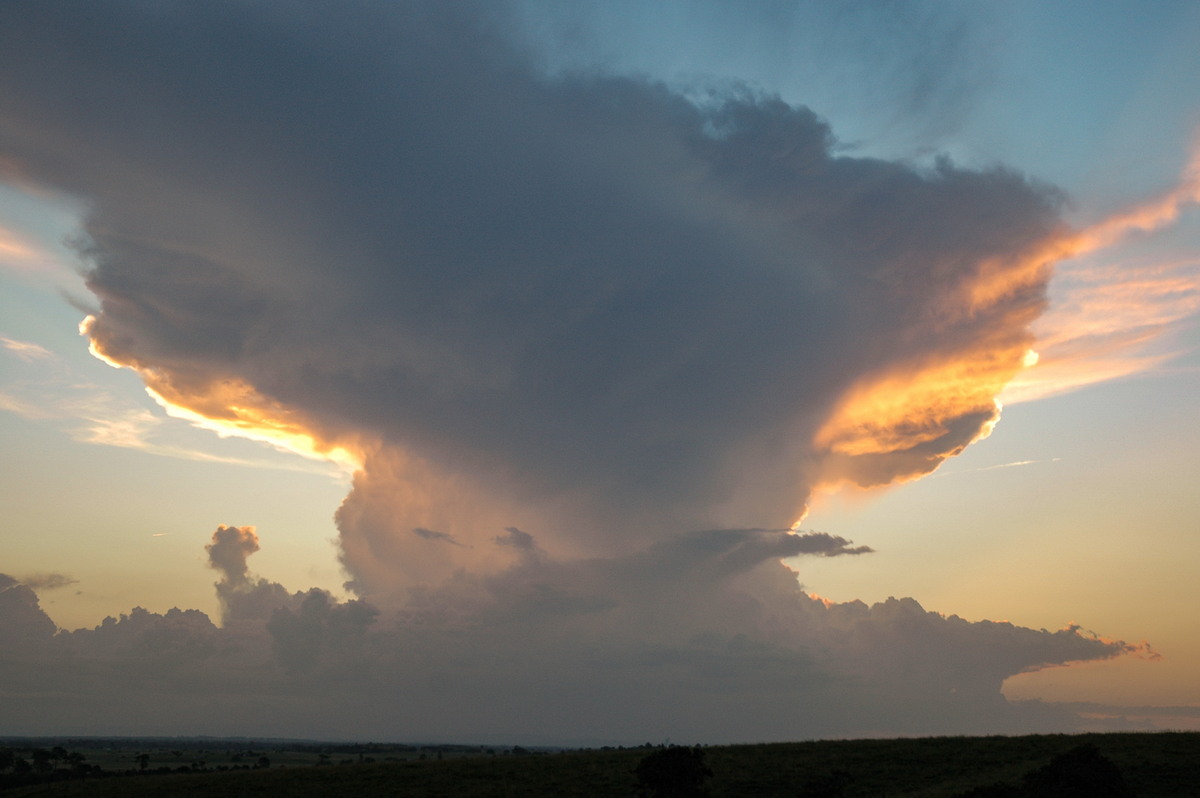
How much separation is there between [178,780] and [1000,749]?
300 ft

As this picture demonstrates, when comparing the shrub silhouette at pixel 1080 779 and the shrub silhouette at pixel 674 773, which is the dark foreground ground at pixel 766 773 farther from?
the shrub silhouette at pixel 1080 779

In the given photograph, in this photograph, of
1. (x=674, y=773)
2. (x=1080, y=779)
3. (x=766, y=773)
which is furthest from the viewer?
(x=766, y=773)

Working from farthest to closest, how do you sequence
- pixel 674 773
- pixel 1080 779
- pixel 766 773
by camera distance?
pixel 766 773, pixel 674 773, pixel 1080 779

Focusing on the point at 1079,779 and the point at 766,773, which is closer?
the point at 1079,779

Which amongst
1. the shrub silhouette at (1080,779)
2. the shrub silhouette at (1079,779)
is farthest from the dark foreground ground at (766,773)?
the shrub silhouette at (1080,779)

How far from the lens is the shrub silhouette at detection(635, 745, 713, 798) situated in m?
57.1

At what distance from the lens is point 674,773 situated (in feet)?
188

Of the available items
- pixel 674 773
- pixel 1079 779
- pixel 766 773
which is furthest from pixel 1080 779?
pixel 766 773

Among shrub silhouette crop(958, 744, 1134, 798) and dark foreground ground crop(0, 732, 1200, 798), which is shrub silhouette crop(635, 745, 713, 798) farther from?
shrub silhouette crop(958, 744, 1134, 798)

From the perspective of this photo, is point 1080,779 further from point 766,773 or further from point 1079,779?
point 766,773

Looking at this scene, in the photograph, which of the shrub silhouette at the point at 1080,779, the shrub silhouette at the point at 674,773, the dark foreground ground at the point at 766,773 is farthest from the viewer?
the dark foreground ground at the point at 766,773

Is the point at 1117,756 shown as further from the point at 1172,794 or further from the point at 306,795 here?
the point at 306,795

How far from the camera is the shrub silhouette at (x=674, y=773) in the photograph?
57.1 m

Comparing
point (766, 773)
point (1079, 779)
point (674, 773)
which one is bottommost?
point (766, 773)
